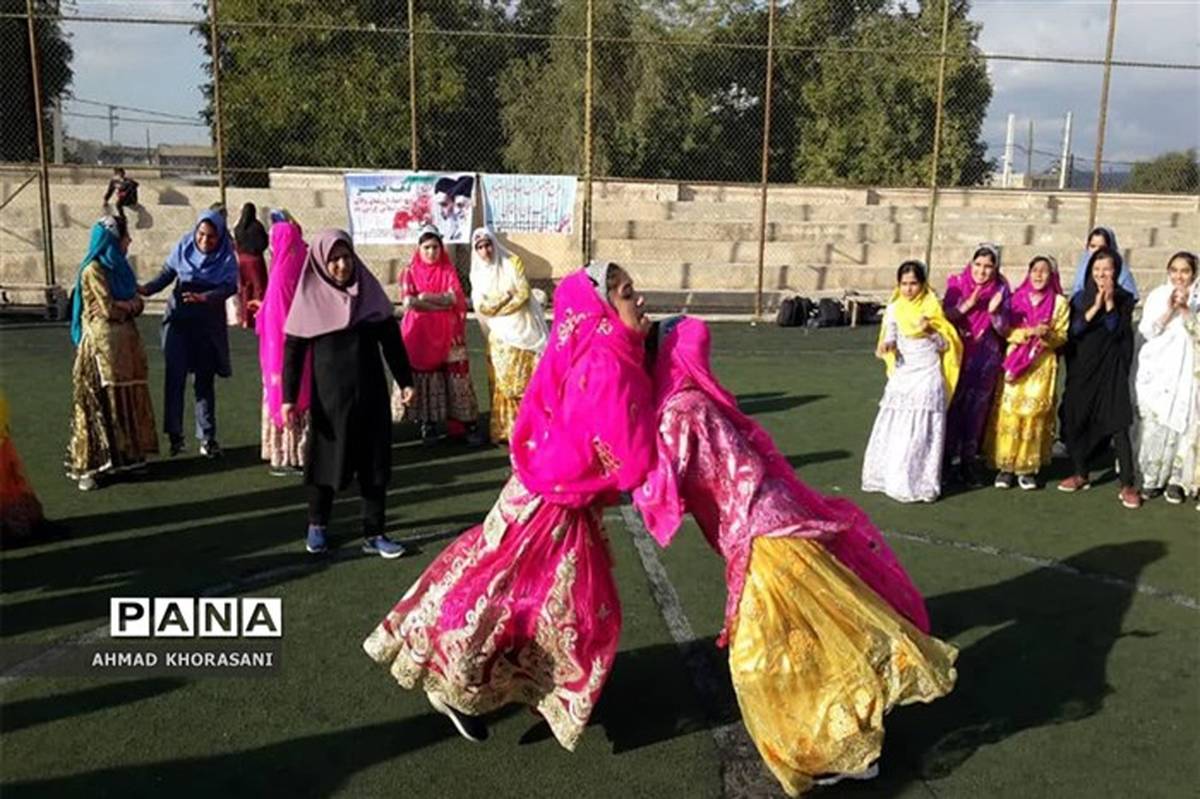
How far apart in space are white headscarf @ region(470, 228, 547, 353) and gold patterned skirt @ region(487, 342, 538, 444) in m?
0.07

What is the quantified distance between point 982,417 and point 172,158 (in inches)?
1370

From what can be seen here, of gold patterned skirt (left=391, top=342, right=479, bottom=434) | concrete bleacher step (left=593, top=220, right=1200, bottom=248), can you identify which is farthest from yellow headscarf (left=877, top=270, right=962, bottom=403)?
concrete bleacher step (left=593, top=220, right=1200, bottom=248)

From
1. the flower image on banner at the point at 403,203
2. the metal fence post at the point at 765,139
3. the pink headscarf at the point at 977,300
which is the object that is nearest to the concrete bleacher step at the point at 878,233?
the metal fence post at the point at 765,139

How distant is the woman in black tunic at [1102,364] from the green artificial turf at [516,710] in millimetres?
388

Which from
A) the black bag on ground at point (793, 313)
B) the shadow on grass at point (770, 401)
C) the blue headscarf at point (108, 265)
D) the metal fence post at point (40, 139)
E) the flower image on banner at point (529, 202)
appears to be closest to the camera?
the blue headscarf at point (108, 265)

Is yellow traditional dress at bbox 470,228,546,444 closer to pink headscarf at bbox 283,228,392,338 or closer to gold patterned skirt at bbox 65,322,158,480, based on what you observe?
gold patterned skirt at bbox 65,322,158,480

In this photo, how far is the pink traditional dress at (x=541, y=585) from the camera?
11.6 feet

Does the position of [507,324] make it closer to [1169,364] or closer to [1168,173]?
[1169,364]

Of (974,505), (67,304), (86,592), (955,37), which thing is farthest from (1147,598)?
(955,37)

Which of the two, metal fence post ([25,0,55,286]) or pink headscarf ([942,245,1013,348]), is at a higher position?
metal fence post ([25,0,55,286])

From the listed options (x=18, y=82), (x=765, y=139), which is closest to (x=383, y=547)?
(x=765, y=139)

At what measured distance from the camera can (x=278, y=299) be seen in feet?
23.5

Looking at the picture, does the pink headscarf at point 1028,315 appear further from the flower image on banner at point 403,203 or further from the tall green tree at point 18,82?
the tall green tree at point 18,82

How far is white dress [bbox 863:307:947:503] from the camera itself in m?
7.09
